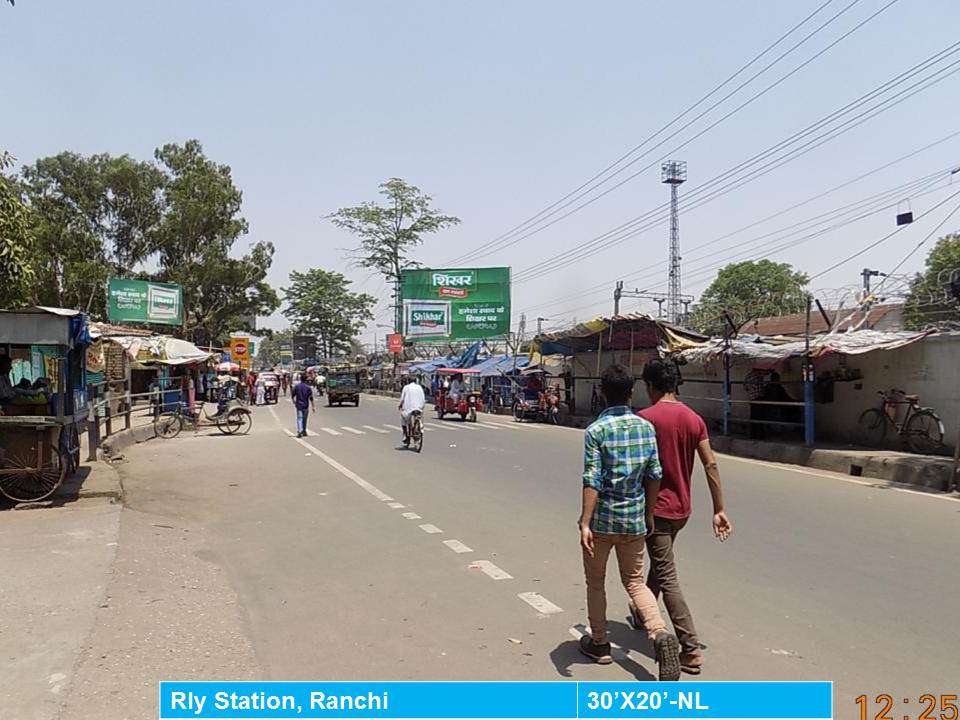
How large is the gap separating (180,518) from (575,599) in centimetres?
580

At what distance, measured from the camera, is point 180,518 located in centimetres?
932

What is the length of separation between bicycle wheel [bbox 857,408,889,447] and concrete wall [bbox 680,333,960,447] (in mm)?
322

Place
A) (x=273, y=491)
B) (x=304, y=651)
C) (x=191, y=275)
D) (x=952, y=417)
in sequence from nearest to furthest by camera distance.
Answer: (x=304, y=651) < (x=273, y=491) < (x=952, y=417) < (x=191, y=275)

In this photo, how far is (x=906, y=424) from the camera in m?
14.0

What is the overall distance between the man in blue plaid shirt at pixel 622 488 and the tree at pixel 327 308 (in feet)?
254

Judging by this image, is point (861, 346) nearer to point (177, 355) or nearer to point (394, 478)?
point (394, 478)

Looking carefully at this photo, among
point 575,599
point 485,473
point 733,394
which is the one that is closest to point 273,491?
point 485,473

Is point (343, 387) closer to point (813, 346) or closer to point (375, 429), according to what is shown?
point (375, 429)

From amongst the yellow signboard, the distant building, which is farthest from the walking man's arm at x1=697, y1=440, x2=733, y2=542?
the yellow signboard

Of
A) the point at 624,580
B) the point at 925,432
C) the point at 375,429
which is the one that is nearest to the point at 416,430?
the point at 375,429

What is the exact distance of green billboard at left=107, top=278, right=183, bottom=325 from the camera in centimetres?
2872

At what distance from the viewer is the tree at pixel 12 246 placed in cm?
1027

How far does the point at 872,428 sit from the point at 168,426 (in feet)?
59.4
